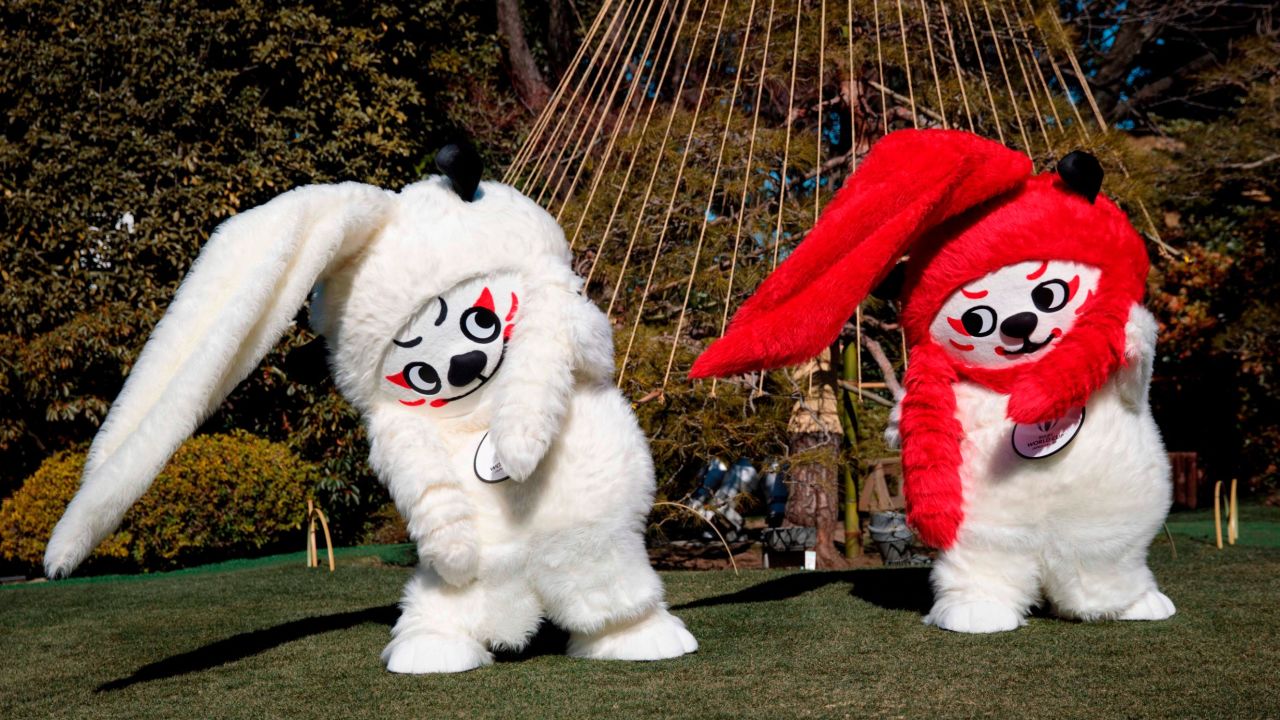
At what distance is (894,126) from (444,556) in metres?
3.32

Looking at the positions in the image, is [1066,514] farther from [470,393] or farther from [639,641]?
[470,393]

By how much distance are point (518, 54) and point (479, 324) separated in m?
6.22

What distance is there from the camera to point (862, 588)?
3.91m

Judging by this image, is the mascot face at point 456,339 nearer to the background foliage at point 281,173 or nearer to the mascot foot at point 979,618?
the mascot foot at point 979,618

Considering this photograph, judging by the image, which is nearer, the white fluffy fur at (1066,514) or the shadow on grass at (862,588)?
the white fluffy fur at (1066,514)

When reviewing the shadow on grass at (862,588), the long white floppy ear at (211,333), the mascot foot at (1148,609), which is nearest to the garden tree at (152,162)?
the shadow on grass at (862,588)

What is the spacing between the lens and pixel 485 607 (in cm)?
276

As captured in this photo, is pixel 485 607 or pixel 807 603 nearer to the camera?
pixel 485 607

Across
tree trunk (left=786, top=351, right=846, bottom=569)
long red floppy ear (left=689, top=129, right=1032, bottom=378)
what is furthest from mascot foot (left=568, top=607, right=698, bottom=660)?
tree trunk (left=786, top=351, right=846, bottom=569)

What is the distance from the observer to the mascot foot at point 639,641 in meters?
2.79

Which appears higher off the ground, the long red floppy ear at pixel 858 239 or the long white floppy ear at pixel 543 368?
the long red floppy ear at pixel 858 239

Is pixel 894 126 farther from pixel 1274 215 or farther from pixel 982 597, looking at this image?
pixel 1274 215

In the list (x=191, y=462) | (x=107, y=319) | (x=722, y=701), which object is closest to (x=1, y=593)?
(x=191, y=462)

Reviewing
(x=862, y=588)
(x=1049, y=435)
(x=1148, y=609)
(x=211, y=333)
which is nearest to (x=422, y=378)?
(x=211, y=333)
